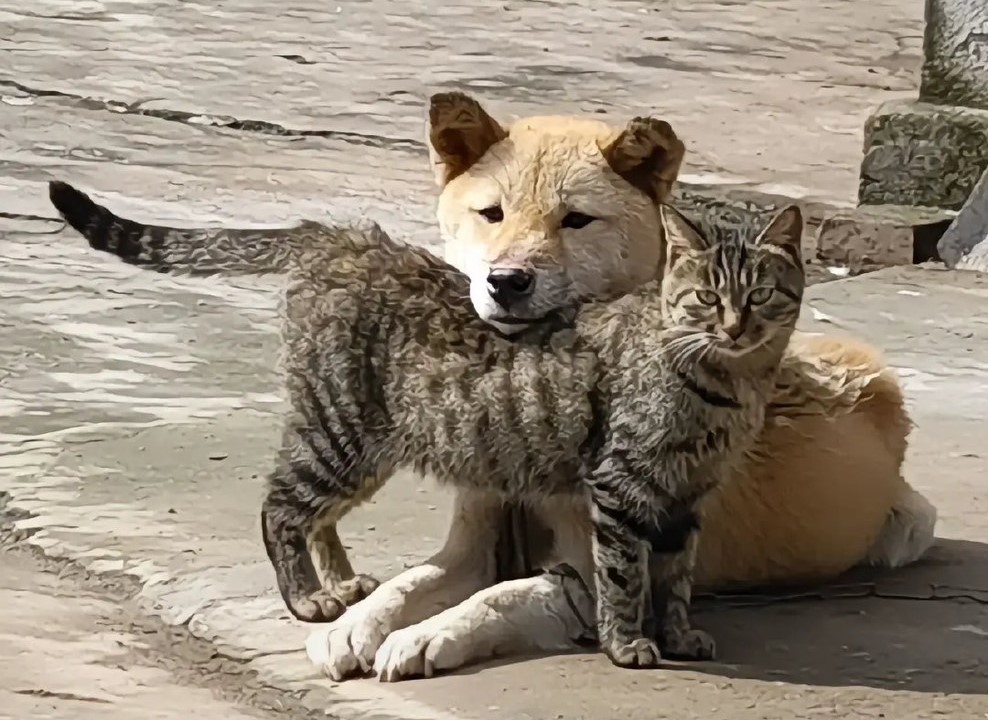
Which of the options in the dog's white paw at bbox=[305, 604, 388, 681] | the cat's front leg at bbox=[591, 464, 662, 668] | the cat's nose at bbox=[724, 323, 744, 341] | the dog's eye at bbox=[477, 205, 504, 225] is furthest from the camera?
the dog's eye at bbox=[477, 205, 504, 225]

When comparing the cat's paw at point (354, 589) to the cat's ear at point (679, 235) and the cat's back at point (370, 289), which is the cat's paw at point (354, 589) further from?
the cat's ear at point (679, 235)

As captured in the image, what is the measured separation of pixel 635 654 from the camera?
2.72m

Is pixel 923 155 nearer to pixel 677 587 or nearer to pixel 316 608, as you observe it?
pixel 677 587

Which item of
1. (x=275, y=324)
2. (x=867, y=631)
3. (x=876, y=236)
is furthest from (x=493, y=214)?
(x=876, y=236)

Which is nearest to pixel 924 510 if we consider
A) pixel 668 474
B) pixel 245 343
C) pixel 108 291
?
pixel 668 474

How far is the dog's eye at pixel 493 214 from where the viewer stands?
2930mm

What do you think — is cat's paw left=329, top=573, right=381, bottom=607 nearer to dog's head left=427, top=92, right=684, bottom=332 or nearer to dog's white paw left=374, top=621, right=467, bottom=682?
dog's white paw left=374, top=621, right=467, bottom=682

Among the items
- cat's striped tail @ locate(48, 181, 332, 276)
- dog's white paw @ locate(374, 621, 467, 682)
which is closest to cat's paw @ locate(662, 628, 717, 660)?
dog's white paw @ locate(374, 621, 467, 682)

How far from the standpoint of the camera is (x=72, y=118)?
7.56 meters

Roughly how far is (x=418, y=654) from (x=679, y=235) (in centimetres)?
87

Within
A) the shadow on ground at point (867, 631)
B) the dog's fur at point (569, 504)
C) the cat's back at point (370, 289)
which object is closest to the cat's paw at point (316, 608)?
the dog's fur at point (569, 504)

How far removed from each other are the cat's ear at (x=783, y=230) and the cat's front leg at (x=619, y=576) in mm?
470

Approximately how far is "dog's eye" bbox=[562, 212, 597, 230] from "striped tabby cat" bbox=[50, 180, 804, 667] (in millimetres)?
171

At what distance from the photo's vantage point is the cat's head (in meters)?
2.56
